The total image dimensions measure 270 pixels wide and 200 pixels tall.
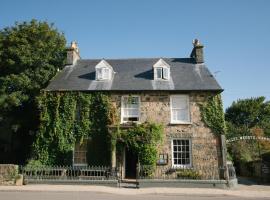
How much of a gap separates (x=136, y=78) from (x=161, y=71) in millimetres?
2218

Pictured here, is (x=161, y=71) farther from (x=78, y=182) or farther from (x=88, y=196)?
(x=88, y=196)

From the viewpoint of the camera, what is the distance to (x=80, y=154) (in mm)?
20688

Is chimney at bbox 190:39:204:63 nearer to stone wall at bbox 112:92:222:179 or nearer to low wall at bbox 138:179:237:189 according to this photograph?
stone wall at bbox 112:92:222:179

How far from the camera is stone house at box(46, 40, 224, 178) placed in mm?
20172

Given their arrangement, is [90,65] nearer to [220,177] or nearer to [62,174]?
[62,174]

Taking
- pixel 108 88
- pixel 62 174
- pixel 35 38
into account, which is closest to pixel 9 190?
pixel 62 174

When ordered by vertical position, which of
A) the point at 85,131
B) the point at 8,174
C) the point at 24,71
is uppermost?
the point at 24,71

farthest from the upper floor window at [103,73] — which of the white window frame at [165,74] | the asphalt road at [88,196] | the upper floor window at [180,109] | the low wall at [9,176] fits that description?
the asphalt road at [88,196]

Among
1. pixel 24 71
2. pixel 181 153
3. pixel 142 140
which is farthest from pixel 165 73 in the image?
pixel 24 71

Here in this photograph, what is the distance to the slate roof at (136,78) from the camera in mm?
21531

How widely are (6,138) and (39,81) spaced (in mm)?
8478

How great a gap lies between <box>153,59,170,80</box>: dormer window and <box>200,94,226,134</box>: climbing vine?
3.98 m

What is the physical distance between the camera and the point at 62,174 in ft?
60.9

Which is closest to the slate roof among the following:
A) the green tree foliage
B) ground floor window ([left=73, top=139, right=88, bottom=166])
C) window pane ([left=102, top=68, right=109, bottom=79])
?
window pane ([left=102, top=68, right=109, bottom=79])
